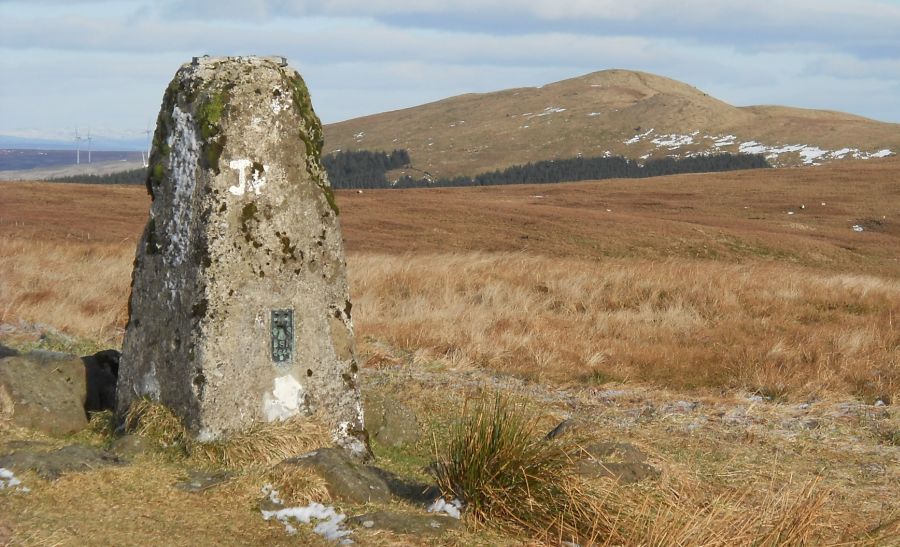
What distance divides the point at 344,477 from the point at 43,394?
2853 millimetres

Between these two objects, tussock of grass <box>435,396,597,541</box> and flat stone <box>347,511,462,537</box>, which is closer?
flat stone <box>347,511,462,537</box>

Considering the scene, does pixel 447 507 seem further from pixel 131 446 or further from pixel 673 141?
pixel 673 141

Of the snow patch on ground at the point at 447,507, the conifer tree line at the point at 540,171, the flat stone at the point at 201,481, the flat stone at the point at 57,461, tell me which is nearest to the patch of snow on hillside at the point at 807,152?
the conifer tree line at the point at 540,171

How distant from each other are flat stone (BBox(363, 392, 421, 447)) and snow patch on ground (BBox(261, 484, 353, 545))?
223 centimetres

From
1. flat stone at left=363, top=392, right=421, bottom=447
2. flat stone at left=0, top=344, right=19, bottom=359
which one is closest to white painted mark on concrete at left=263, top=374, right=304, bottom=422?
flat stone at left=363, top=392, right=421, bottom=447

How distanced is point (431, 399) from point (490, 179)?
90763 mm

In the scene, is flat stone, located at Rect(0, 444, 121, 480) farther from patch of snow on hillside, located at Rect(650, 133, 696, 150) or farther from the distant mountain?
patch of snow on hillside, located at Rect(650, 133, 696, 150)

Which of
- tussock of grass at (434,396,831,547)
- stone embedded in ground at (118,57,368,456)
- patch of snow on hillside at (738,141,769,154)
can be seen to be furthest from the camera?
patch of snow on hillside at (738,141,769,154)

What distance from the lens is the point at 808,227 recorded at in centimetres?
3966

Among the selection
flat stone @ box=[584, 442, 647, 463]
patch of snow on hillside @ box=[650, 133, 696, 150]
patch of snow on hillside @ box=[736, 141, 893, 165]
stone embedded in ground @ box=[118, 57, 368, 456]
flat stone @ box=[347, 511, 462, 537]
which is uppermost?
patch of snow on hillside @ box=[650, 133, 696, 150]

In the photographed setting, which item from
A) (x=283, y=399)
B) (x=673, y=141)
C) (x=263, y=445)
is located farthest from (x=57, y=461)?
(x=673, y=141)

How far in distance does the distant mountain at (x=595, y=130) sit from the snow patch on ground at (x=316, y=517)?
367 ft

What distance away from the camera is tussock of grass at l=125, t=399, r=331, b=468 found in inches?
259

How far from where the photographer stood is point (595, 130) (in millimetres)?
144250
